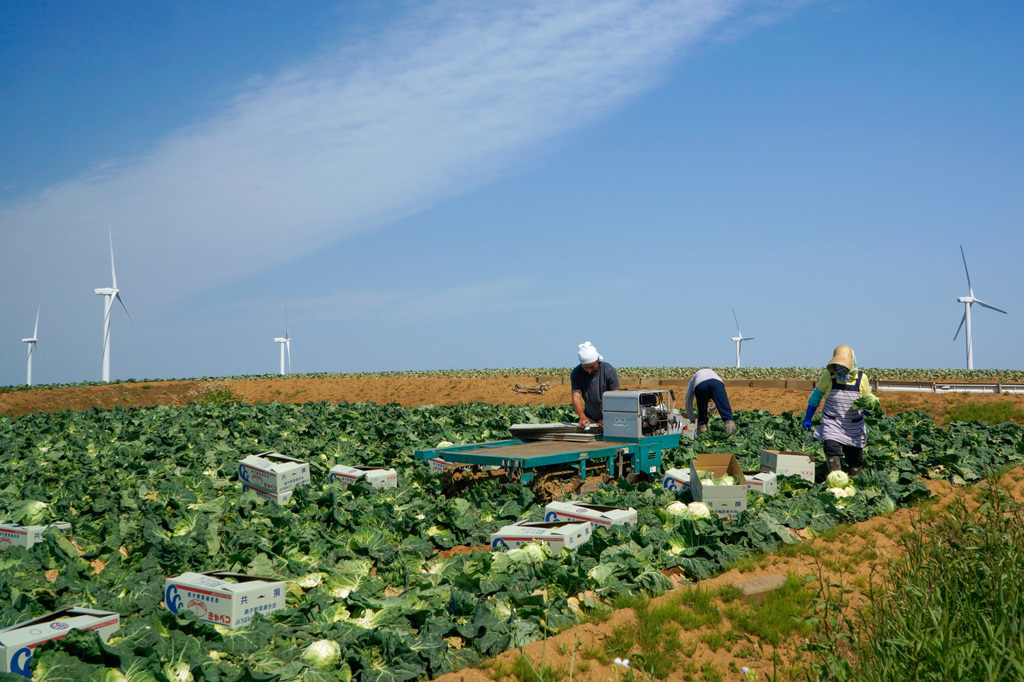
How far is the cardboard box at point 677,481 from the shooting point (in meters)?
8.94

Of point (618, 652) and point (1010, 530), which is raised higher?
point (1010, 530)

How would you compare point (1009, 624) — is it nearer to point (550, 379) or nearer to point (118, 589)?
point (118, 589)

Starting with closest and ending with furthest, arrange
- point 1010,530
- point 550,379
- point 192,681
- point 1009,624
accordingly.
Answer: point 192,681 → point 1009,624 → point 1010,530 → point 550,379

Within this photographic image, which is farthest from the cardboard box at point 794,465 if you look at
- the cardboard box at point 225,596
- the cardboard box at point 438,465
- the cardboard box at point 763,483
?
the cardboard box at point 225,596

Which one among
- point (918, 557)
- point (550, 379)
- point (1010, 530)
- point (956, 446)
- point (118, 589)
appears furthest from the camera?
point (550, 379)

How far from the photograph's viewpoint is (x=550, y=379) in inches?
1362

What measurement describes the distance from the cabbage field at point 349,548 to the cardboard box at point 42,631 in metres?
0.09

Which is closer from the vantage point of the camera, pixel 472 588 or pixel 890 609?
pixel 890 609

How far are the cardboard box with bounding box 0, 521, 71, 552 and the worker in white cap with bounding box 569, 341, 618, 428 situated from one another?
6775 mm

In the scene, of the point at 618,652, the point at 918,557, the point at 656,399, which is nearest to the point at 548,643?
the point at 618,652

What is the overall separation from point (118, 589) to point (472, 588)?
2.97 m

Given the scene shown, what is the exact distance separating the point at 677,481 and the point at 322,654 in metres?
5.52

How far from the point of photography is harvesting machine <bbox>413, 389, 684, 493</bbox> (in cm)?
898

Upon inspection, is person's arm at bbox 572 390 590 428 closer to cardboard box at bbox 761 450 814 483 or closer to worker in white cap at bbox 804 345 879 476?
cardboard box at bbox 761 450 814 483
